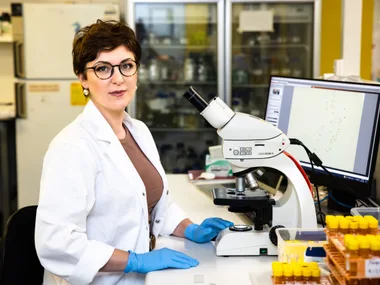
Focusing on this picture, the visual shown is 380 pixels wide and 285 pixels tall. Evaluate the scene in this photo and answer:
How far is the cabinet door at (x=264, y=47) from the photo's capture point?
4.58 metres

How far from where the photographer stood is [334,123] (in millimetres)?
2020

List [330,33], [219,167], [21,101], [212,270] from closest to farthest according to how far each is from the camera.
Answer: [212,270]
[219,167]
[21,101]
[330,33]

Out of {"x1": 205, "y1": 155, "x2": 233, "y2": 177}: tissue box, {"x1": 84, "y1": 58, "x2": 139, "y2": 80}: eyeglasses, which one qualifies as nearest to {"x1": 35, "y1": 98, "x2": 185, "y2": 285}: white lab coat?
{"x1": 84, "y1": 58, "x2": 139, "y2": 80}: eyeglasses

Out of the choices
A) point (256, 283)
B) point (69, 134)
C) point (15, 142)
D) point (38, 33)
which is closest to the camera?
point (256, 283)

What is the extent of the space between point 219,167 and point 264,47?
2156mm

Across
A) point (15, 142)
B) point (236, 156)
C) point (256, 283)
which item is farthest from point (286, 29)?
point (256, 283)

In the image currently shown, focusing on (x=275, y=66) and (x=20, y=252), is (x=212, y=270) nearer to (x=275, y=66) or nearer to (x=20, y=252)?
(x=20, y=252)

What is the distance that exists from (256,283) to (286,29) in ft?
11.8

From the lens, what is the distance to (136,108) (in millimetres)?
4738

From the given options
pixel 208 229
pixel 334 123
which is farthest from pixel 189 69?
pixel 208 229

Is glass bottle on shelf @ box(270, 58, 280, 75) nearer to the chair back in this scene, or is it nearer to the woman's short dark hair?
the woman's short dark hair

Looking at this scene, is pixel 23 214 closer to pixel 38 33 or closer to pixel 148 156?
pixel 148 156

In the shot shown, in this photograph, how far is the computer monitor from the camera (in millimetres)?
1864

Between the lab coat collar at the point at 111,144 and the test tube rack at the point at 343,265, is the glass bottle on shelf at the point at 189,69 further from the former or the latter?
the test tube rack at the point at 343,265
